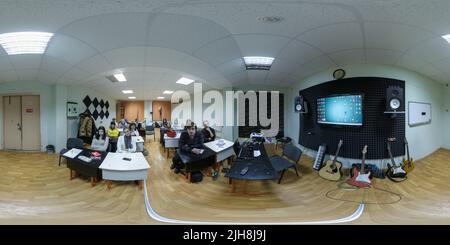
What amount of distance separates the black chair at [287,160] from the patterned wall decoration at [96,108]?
186 inches

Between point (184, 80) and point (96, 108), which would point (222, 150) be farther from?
point (96, 108)

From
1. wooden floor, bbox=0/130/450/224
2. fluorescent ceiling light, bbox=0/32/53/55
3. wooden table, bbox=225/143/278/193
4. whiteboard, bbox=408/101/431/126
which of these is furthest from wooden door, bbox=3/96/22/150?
whiteboard, bbox=408/101/431/126

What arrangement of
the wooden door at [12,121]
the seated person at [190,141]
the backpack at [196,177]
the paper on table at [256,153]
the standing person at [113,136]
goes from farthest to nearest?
the wooden door at [12,121] < the standing person at [113,136] < the seated person at [190,141] < the paper on table at [256,153] < the backpack at [196,177]

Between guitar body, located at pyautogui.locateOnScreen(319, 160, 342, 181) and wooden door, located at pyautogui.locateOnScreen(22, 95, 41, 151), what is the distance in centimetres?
629

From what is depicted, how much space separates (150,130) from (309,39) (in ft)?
15.7

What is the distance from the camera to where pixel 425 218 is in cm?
163

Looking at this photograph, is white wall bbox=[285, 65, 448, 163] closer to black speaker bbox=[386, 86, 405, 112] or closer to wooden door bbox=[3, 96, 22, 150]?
black speaker bbox=[386, 86, 405, 112]

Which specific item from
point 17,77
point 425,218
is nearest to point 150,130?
point 17,77

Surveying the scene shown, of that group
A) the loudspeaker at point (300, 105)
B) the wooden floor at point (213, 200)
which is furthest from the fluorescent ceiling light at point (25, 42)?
the loudspeaker at point (300, 105)

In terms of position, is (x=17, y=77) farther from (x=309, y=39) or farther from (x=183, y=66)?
(x=309, y=39)

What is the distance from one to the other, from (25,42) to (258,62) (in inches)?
111

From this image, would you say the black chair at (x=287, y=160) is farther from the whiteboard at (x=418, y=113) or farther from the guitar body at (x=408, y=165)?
the whiteboard at (x=418, y=113)

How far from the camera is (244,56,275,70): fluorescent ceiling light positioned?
2596 mm

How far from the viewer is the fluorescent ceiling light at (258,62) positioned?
2.60 metres
